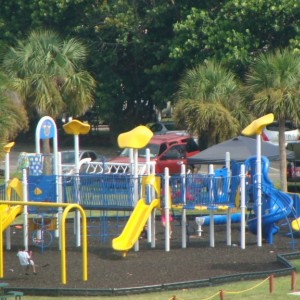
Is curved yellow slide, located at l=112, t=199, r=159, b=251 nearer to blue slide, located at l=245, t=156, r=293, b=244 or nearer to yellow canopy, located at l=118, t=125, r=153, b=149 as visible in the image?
yellow canopy, located at l=118, t=125, r=153, b=149

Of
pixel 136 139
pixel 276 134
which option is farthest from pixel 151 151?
pixel 136 139

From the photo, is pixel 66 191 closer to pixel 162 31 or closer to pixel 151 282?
pixel 151 282

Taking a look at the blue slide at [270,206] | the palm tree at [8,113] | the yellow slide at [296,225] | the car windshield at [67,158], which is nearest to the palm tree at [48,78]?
the palm tree at [8,113]

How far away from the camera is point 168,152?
33812mm

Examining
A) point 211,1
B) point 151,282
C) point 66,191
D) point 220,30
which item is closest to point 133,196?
point 66,191

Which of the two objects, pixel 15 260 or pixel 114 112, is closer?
pixel 15 260

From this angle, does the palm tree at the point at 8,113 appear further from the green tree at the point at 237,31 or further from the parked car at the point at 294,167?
the green tree at the point at 237,31

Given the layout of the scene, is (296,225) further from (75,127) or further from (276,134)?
(276,134)

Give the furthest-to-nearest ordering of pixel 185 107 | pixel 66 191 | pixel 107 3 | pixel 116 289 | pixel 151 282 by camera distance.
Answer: pixel 107 3
pixel 185 107
pixel 66 191
pixel 151 282
pixel 116 289

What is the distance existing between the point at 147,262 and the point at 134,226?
0.90 metres

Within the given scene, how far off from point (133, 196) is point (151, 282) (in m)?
3.86

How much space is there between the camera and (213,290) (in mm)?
15508

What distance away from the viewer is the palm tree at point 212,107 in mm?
30078

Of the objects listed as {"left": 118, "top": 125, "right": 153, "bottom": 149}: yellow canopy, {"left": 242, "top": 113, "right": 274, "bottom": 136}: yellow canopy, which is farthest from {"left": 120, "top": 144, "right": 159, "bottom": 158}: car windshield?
{"left": 242, "top": 113, "right": 274, "bottom": 136}: yellow canopy
